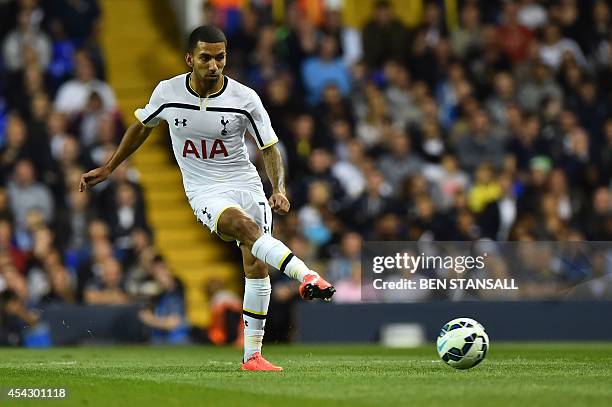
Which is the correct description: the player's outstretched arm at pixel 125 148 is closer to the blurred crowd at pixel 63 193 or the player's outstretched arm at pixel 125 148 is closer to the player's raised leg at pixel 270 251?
the player's raised leg at pixel 270 251

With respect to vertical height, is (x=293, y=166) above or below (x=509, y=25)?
below

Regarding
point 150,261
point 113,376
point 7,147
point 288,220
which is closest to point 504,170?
point 288,220

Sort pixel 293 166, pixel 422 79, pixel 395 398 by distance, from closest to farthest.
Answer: pixel 395 398
pixel 293 166
pixel 422 79

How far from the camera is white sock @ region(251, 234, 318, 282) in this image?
10664mm

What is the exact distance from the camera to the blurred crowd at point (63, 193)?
1873 centimetres

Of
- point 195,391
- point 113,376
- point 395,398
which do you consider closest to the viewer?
point 395,398

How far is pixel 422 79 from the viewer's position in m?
22.7

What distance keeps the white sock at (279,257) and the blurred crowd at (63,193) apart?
7720mm

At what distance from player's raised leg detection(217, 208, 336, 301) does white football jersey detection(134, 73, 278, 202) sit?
0.40 meters

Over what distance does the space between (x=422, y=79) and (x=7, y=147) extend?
259 inches

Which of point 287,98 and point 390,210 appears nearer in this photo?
point 390,210

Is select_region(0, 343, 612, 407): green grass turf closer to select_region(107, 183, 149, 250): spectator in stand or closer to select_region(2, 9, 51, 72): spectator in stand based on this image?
select_region(107, 183, 149, 250): spectator in stand

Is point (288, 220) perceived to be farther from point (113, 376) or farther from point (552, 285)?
point (113, 376)

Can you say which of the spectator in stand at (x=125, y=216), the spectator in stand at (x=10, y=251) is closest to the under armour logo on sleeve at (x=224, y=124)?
the spectator in stand at (x=10, y=251)
